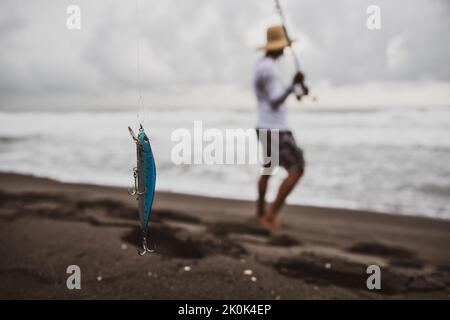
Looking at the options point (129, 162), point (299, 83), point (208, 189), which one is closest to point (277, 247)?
point (299, 83)

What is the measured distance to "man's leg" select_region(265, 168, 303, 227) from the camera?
388 centimetres

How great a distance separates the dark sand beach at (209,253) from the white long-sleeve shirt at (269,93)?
1.06m

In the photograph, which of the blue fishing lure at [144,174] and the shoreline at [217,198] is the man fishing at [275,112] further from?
the blue fishing lure at [144,174]

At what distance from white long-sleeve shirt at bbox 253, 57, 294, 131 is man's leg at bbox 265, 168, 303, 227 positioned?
0.46 meters

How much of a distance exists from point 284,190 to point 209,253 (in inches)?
43.8

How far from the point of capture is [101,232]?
11.6 ft

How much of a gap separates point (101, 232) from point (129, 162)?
18.2 feet

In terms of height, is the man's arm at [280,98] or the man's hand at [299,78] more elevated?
the man's hand at [299,78]

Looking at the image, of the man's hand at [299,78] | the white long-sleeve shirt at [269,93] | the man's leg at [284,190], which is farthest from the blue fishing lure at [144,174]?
the man's leg at [284,190]

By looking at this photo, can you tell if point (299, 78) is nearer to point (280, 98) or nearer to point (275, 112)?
point (280, 98)

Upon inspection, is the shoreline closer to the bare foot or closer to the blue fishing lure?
the bare foot

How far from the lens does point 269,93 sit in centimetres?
382

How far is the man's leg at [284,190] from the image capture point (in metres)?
3.88
